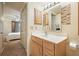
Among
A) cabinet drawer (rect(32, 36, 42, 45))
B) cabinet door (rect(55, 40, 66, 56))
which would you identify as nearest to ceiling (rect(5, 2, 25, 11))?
cabinet drawer (rect(32, 36, 42, 45))

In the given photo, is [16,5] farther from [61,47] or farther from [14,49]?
[61,47]

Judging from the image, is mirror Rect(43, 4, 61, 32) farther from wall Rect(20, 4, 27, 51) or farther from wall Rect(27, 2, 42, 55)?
wall Rect(20, 4, 27, 51)

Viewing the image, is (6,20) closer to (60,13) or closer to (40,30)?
(40,30)

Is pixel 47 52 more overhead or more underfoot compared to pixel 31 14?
more underfoot

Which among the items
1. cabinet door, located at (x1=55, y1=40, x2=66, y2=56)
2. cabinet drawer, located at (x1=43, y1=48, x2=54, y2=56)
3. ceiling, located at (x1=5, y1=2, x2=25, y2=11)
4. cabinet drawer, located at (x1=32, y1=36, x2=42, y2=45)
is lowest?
cabinet drawer, located at (x1=43, y1=48, x2=54, y2=56)

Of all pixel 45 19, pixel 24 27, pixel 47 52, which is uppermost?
pixel 45 19

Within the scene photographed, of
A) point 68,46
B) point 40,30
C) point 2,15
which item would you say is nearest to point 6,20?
point 2,15

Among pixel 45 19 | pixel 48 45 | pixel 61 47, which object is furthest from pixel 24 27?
pixel 61 47

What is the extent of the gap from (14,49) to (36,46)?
0.30 meters

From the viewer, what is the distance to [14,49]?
178 cm

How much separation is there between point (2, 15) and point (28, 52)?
611mm

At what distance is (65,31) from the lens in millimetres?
1723

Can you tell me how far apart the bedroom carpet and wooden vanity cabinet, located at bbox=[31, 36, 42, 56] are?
0.13 m

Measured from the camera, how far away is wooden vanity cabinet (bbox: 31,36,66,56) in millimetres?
1719
